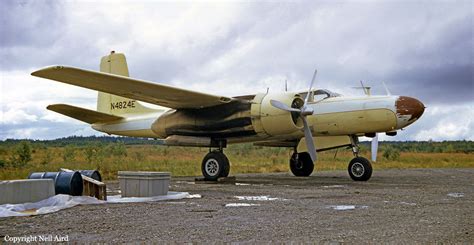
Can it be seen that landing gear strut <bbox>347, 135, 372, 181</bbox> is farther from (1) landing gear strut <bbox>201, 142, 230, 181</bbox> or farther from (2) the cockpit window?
(1) landing gear strut <bbox>201, 142, 230, 181</bbox>

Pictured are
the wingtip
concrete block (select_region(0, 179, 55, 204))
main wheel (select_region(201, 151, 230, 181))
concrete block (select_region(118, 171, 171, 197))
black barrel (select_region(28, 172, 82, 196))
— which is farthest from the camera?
main wheel (select_region(201, 151, 230, 181))

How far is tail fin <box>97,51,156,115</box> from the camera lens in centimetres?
1959

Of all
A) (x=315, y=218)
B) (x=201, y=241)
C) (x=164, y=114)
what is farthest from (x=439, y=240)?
(x=164, y=114)

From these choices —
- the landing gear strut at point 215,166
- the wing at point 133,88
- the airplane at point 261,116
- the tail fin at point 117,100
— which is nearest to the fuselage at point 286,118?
the airplane at point 261,116

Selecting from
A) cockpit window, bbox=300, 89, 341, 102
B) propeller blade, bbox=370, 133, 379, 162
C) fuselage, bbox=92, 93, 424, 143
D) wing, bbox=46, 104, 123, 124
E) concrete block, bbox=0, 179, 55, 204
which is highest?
cockpit window, bbox=300, 89, 341, 102

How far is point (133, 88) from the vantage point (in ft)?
48.0

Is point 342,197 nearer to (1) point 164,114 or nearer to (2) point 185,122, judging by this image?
(2) point 185,122

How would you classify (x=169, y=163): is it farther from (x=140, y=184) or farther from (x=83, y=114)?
(x=140, y=184)

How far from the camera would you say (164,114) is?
17.2 metres

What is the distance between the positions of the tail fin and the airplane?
2303 millimetres

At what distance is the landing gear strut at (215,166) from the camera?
15656 mm

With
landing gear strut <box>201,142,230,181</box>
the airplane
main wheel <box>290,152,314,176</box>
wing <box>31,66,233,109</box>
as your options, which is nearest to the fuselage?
the airplane

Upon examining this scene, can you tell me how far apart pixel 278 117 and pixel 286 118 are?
0.77 ft

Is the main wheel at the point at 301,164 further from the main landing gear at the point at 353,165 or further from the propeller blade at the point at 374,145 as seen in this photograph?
the propeller blade at the point at 374,145
